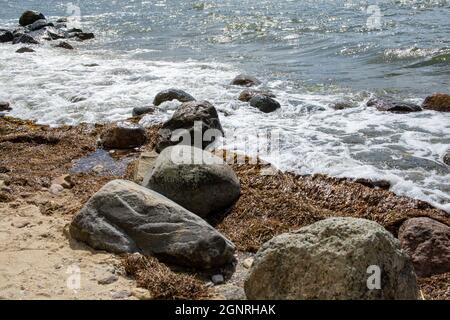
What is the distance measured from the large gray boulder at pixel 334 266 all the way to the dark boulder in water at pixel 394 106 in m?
6.94

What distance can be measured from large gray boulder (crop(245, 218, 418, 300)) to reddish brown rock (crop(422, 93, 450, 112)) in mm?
7178

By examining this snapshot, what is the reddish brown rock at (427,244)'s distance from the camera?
5.03 metres

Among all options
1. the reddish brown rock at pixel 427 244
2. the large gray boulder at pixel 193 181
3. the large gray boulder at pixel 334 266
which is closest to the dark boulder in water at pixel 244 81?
the large gray boulder at pixel 193 181

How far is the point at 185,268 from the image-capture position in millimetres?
5035

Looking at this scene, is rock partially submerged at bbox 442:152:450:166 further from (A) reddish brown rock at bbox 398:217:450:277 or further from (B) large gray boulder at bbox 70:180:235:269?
(B) large gray boulder at bbox 70:180:235:269

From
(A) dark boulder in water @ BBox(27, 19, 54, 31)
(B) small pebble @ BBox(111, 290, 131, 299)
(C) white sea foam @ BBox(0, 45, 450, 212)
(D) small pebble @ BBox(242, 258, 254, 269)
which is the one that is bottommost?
(D) small pebble @ BBox(242, 258, 254, 269)

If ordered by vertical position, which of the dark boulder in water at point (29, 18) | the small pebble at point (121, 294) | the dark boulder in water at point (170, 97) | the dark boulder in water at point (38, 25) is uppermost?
the dark boulder in water at point (29, 18)

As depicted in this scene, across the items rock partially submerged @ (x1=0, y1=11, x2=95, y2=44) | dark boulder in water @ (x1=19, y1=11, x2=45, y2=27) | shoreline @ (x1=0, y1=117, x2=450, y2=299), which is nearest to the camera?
shoreline @ (x1=0, y1=117, x2=450, y2=299)

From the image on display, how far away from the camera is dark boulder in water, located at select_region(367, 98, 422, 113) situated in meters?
10.5

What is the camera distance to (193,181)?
629cm

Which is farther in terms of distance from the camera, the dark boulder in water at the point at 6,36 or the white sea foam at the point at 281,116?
the dark boulder in water at the point at 6,36

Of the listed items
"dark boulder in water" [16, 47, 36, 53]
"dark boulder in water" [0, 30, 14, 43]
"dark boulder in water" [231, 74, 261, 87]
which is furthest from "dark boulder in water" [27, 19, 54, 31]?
"dark boulder in water" [231, 74, 261, 87]

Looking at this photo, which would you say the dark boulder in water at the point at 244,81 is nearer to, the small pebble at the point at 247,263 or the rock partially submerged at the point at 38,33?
the small pebble at the point at 247,263

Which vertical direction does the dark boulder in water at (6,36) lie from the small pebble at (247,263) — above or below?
above
